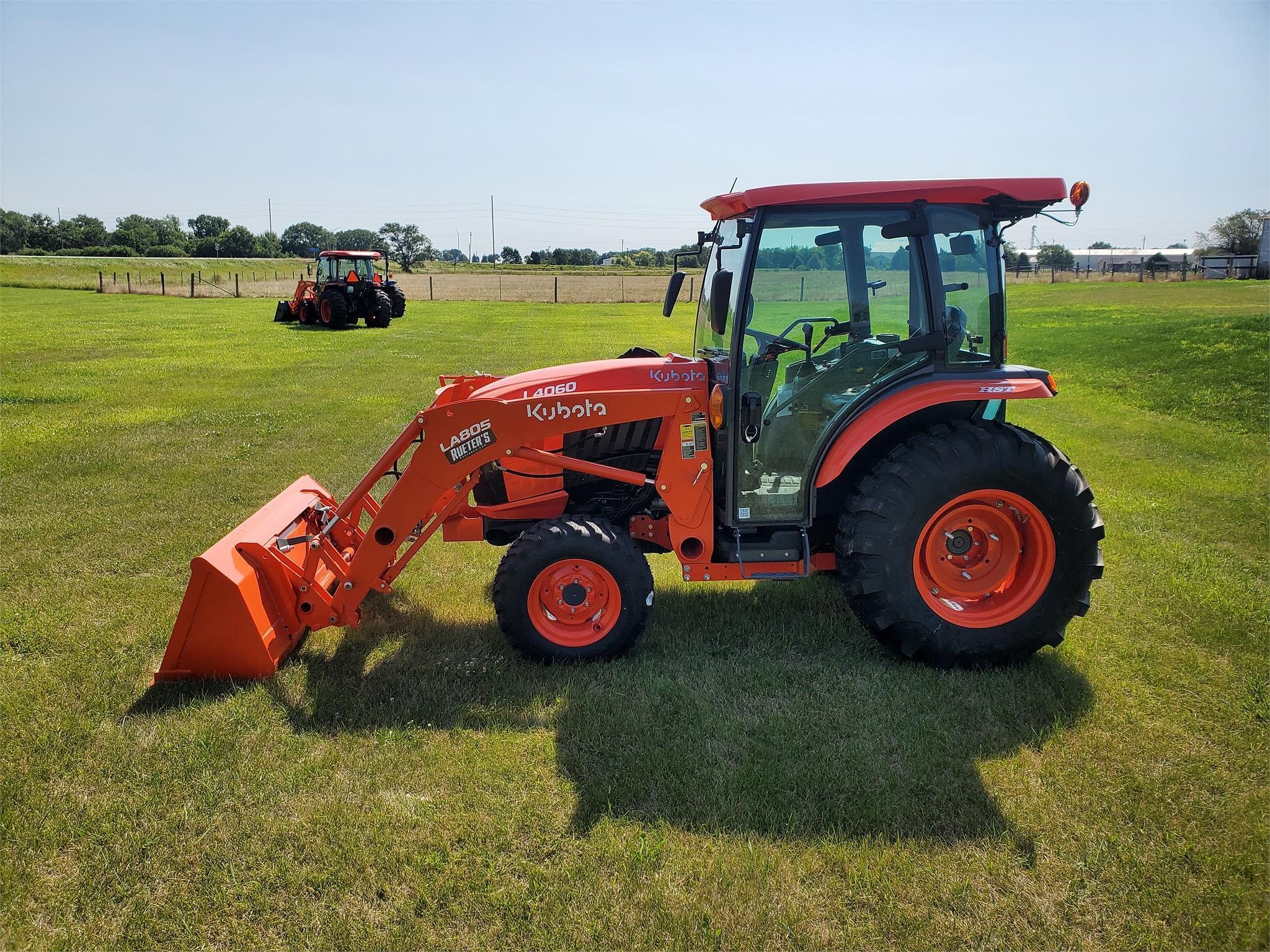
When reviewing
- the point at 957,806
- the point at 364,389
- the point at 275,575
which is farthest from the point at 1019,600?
the point at 364,389

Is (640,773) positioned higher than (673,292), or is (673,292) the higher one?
(673,292)

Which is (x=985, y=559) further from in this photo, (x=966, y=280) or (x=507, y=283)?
(x=507, y=283)

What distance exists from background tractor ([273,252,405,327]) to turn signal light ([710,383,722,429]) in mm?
22570

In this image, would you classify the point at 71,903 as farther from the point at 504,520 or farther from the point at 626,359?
the point at 626,359

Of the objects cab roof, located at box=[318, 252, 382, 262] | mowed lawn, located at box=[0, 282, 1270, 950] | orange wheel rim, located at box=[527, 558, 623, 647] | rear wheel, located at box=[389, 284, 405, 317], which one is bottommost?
mowed lawn, located at box=[0, 282, 1270, 950]

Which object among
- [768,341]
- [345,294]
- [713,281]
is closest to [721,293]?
[713,281]

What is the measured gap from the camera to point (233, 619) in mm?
4293

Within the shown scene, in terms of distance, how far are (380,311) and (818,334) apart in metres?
23.3

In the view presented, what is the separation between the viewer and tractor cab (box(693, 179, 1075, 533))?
4.43 meters

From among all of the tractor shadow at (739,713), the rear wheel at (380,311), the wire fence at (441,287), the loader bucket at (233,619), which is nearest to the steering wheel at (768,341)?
the tractor shadow at (739,713)

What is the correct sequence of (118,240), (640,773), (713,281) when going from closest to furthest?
(640,773) → (713,281) → (118,240)

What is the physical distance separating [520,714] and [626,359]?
226 centimetres

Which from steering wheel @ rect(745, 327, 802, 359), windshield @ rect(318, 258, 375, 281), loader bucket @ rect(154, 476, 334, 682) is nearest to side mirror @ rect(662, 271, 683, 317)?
steering wheel @ rect(745, 327, 802, 359)

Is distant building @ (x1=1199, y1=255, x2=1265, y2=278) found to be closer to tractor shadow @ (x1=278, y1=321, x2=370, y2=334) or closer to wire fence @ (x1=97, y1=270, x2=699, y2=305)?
wire fence @ (x1=97, y1=270, x2=699, y2=305)
